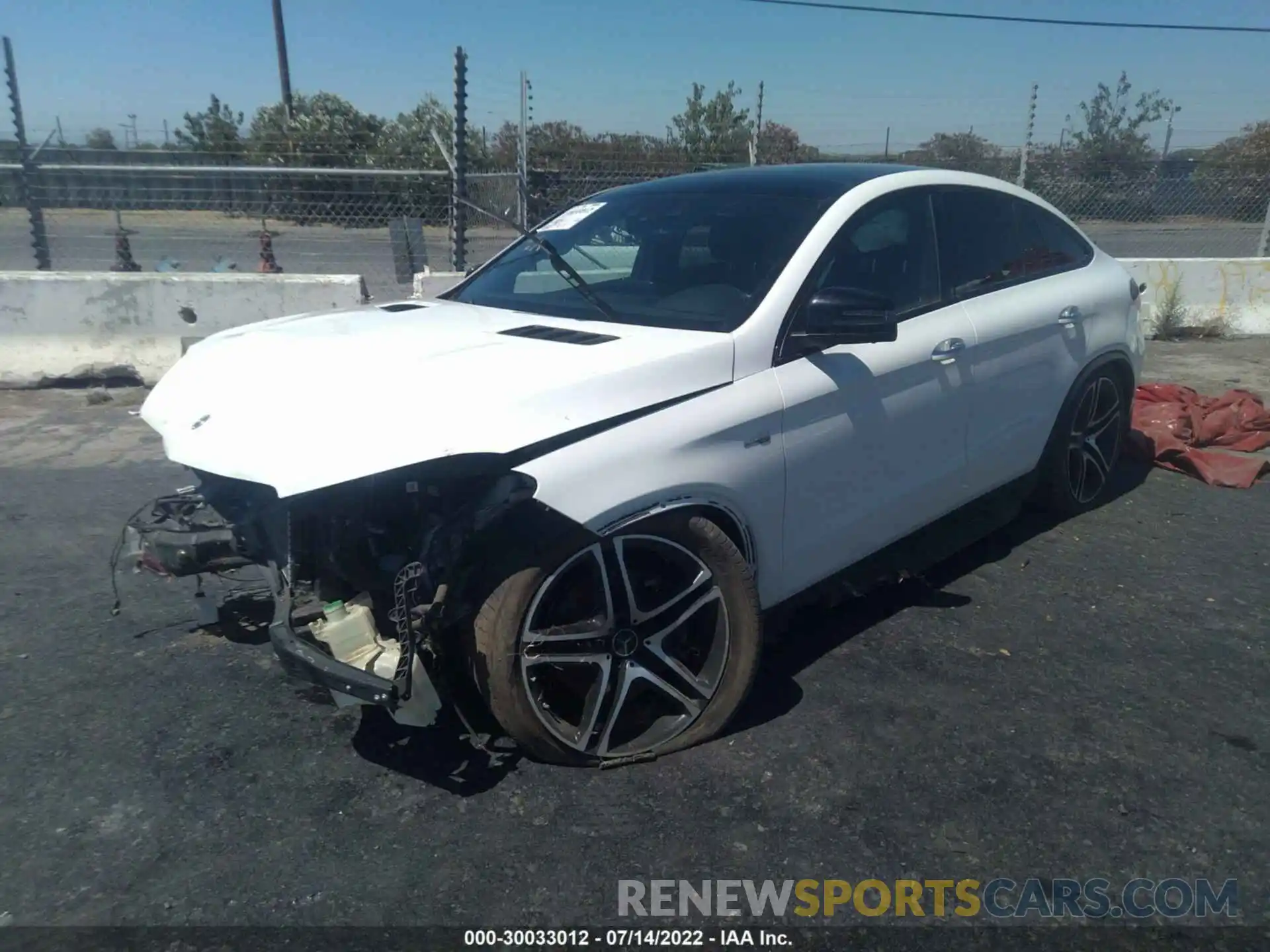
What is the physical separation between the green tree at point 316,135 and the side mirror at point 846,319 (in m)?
6.43

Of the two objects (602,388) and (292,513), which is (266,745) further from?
(602,388)

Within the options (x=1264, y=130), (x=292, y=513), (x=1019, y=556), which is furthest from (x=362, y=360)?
(x=1264, y=130)

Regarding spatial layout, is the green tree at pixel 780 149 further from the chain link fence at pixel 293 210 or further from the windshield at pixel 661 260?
the windshield at pixel 661 260

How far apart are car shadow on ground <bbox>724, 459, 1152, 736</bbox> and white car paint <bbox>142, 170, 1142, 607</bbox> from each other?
0.36 m

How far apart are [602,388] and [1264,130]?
37.2 meters

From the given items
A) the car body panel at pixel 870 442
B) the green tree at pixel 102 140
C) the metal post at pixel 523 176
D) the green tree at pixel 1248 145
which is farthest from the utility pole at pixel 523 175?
the green tree at pixel 1248 145

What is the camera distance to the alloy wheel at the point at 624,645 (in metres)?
2.92

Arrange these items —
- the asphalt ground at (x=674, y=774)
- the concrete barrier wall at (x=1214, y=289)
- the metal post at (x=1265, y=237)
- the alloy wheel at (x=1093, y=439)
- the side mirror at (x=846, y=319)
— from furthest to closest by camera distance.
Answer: the metal post at (x=1265, y=237)
the concrete barrier wall at (x=1214, y=289)
the alloy wheel at (x=1093, y=439)
the side mirror at (x=846, y=319)
the asphalt ground at (x=674, y=774)

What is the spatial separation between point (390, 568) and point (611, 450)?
734 mm

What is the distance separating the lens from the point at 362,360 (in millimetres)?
3043

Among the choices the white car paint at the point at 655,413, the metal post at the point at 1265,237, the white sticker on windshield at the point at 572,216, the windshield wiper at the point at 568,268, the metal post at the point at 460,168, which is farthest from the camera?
the metal post at the point at 1265,237

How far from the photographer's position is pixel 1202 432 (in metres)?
6.56

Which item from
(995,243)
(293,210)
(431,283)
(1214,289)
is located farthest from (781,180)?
(1214,289)

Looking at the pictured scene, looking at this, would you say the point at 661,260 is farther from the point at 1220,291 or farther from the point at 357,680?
the point at 1220,291
